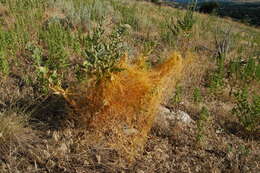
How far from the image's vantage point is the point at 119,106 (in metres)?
3.12

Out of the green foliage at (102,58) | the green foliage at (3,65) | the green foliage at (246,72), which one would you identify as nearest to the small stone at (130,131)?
the green foliage at (102,58)

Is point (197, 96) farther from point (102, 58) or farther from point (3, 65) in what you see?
point (3, 65)

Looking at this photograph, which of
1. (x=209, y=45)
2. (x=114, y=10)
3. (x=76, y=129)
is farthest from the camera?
(x=114, y=10)

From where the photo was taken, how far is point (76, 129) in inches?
123

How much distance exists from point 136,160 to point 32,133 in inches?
38.2

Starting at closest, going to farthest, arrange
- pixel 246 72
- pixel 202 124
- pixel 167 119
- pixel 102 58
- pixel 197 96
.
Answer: pixel 102 58, pixel 202 124, pixel 167 119, pixel 197 96, pixel 246 72

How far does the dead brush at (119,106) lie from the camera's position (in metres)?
3.05

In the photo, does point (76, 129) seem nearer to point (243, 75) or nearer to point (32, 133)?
point (32, 133)

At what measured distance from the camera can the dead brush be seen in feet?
10.0

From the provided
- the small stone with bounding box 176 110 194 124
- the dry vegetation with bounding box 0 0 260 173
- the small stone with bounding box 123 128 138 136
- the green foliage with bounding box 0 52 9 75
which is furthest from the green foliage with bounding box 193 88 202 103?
the green foliage with bounding box 0 52 9 75

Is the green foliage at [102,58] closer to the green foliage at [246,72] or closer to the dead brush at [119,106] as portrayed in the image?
the dead brush at [119,106]

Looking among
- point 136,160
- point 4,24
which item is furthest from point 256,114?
point 4,24

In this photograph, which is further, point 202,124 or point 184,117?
point 184,117

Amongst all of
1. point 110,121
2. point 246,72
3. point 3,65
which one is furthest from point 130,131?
point 246,72
